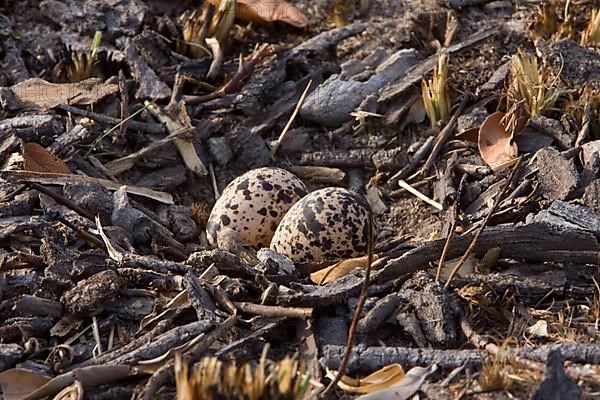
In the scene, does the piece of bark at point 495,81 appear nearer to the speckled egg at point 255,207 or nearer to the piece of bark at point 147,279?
the speckled egg at point 255,207

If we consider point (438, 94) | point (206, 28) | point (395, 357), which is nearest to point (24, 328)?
point (395, 357)

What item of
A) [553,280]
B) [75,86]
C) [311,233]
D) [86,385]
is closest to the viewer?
[86,385]

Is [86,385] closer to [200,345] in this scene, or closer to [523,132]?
[200,345]

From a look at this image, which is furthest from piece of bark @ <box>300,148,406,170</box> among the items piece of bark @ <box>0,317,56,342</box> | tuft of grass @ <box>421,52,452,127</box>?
piece of bark @ <box>0,317,56,342</box>

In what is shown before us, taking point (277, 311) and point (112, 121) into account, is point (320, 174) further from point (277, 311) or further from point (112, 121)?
point (277, 311)

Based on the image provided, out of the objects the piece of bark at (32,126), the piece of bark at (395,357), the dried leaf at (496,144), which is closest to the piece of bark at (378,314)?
the piece of bark at (395,357)

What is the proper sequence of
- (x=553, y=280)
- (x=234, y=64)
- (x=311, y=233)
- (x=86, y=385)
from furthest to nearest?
(x=234, y=64) → (x=311, y=233) → (x=553, y=280) → (x=86, y=385)

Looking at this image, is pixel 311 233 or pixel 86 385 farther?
pixel 311 233

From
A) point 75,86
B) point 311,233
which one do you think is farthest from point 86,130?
point 311,233

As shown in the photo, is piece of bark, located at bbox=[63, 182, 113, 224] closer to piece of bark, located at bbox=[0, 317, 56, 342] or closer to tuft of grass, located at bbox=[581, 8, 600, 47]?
piece of bark, located at bbox=[0, 317, 56, 342]
